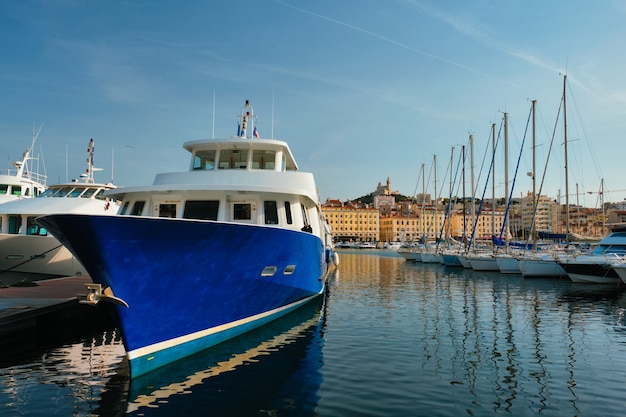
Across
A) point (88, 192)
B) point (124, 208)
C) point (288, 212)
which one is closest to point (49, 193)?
point (88, 192)

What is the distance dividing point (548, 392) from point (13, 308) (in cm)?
1305

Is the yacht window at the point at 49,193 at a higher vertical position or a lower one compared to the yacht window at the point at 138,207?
higher

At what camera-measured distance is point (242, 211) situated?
1323cm

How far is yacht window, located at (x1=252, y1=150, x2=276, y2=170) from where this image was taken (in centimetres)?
1583

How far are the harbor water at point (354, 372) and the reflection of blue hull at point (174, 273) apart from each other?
0.65m

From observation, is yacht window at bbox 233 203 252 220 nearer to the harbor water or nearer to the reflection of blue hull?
the reflection of blue hull

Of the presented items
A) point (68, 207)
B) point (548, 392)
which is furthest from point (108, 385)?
point (68, 207)

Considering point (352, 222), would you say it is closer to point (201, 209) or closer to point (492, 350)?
point (201, 209)

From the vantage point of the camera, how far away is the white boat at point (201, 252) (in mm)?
8102

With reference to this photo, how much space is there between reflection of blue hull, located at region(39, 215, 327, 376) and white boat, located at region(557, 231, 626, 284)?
24.5 meters

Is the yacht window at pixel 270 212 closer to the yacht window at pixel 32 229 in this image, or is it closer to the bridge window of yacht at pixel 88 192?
the yacht window at pixel 32 229

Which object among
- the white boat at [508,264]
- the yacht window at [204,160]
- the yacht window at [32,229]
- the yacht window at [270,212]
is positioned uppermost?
the yacht window at [204,160]

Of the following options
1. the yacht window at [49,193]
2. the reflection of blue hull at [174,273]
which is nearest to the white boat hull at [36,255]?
the yacht window at [49,193]

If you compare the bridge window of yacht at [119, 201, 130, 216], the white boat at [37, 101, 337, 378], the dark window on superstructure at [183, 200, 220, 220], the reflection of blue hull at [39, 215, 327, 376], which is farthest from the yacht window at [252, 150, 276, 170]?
the reflection of blue hull at [39, 215, 327, 376]
